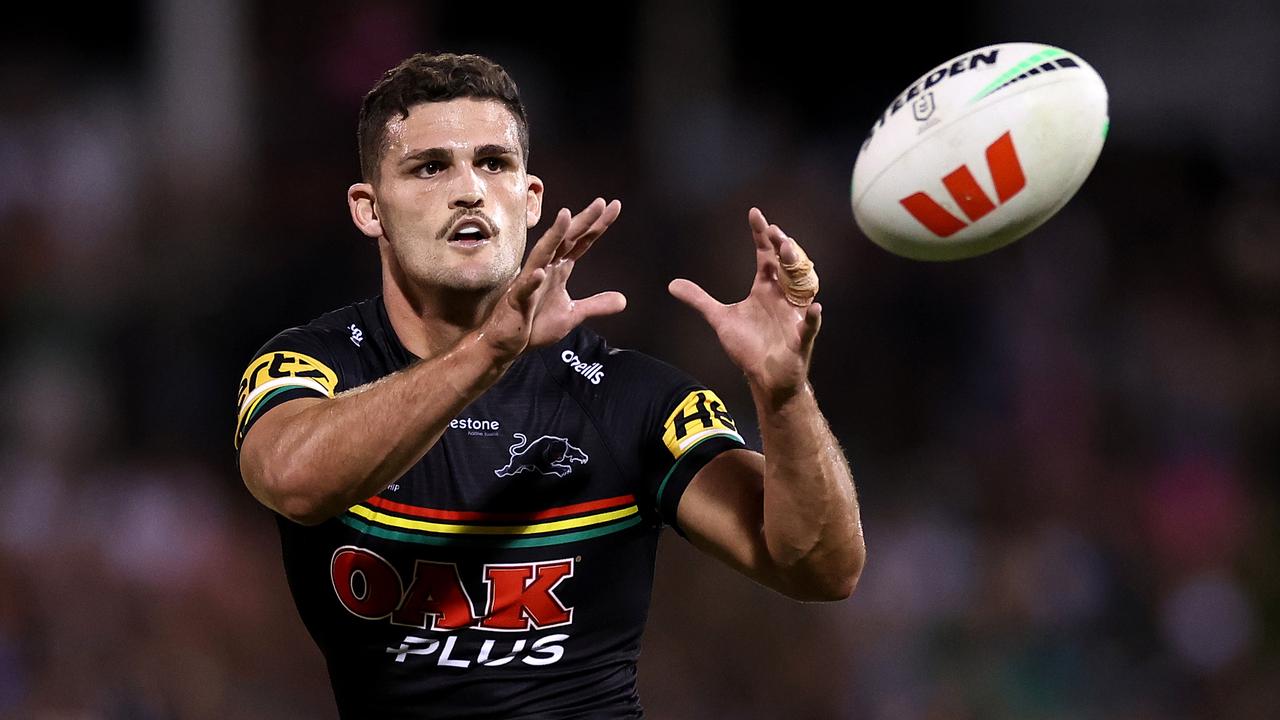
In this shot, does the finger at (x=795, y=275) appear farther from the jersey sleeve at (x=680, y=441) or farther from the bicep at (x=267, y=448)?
the bicep at (x=267, y=448)

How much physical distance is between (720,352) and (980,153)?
5.55 m

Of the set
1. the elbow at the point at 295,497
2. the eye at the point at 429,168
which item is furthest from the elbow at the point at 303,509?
the eye at the point at 429,168

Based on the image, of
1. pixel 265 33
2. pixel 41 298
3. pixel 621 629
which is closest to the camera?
pixel 621 629

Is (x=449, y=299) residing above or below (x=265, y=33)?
below

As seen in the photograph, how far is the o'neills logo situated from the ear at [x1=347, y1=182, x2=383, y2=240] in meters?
0.57

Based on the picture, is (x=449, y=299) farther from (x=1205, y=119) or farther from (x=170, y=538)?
(x=1205, y=119)

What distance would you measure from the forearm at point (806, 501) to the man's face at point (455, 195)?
0.78 m

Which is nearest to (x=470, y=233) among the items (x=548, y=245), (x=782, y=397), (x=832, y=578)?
(x=548, y=245)

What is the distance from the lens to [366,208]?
3973mm

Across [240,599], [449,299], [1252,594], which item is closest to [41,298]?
[240,599]

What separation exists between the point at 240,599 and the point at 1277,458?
18.8ft

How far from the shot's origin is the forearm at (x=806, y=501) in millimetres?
3332

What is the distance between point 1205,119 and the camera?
1195cm

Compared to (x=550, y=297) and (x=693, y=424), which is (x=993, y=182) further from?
(x=550, y=297)
